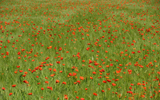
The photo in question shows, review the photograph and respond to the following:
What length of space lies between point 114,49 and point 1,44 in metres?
3.48

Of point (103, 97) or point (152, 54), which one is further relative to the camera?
point (152, 54)

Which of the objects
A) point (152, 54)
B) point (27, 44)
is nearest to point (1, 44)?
point (27, 44)

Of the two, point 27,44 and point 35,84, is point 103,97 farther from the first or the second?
point 27,44

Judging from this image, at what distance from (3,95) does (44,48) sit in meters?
2.30

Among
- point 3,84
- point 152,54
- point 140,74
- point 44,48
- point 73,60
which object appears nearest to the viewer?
point 3,84

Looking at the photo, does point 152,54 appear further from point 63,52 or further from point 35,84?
point 35,84

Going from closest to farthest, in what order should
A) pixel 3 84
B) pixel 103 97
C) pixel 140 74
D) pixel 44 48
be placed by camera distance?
1. pixel 103 97
2. pixel 3 84
3. pixel 140 74
4. pixel 44 48

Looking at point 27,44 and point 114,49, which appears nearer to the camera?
point 114,49

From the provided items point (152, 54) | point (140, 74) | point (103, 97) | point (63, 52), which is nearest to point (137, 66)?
point (140, 74)

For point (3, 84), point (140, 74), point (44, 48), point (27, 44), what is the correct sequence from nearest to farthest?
point (3, 84), point (140, 74), point (44, 48), point (27, 44)

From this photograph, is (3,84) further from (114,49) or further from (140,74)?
(114,49)

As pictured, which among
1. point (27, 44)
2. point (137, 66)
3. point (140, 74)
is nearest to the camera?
point (140, 74)

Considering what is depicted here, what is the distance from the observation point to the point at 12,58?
13.9 ft

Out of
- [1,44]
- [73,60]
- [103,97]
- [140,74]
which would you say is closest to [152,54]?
[140,74]
